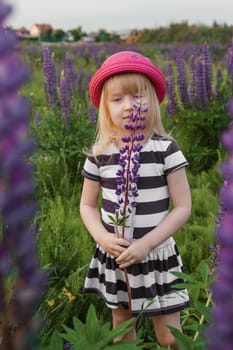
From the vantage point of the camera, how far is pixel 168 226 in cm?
203

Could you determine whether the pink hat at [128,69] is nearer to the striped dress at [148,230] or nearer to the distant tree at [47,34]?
the striped dress at [148,230]

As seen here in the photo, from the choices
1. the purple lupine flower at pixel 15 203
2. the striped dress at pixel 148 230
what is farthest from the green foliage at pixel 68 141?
the purple lupine flower at pixel 15 203

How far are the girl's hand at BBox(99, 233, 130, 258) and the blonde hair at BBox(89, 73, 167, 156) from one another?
1.02ft

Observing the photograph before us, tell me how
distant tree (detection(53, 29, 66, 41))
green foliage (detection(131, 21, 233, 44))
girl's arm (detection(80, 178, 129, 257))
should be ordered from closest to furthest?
A: girl's arm (detection(80, 178, 129, 257)), green foliage (detection(131, 21, 233, 44)), distant tree (detection(53, 29, 66, 41))

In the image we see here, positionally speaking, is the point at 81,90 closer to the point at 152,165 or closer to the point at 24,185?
the point at 152,165

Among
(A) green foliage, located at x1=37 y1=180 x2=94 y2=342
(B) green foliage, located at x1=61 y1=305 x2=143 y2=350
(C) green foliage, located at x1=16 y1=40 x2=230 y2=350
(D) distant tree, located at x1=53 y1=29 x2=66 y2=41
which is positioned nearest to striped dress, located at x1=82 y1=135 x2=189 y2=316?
(C) green foliage, located at x1=16 y1=40 x2=230 y2=350

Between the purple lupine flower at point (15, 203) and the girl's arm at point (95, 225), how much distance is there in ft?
3.94

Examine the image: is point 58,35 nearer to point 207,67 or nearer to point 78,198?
point 207,67

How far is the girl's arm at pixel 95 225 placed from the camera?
198 centimetres

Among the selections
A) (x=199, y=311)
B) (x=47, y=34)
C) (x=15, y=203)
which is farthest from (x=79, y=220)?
(x=47, y=34)

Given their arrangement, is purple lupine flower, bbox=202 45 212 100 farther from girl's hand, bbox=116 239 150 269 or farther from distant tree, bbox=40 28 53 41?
distant tree, bbox=40 28 53 41

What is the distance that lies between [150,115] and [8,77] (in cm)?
144

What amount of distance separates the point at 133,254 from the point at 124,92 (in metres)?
0.53

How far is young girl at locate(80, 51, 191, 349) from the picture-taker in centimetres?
204
